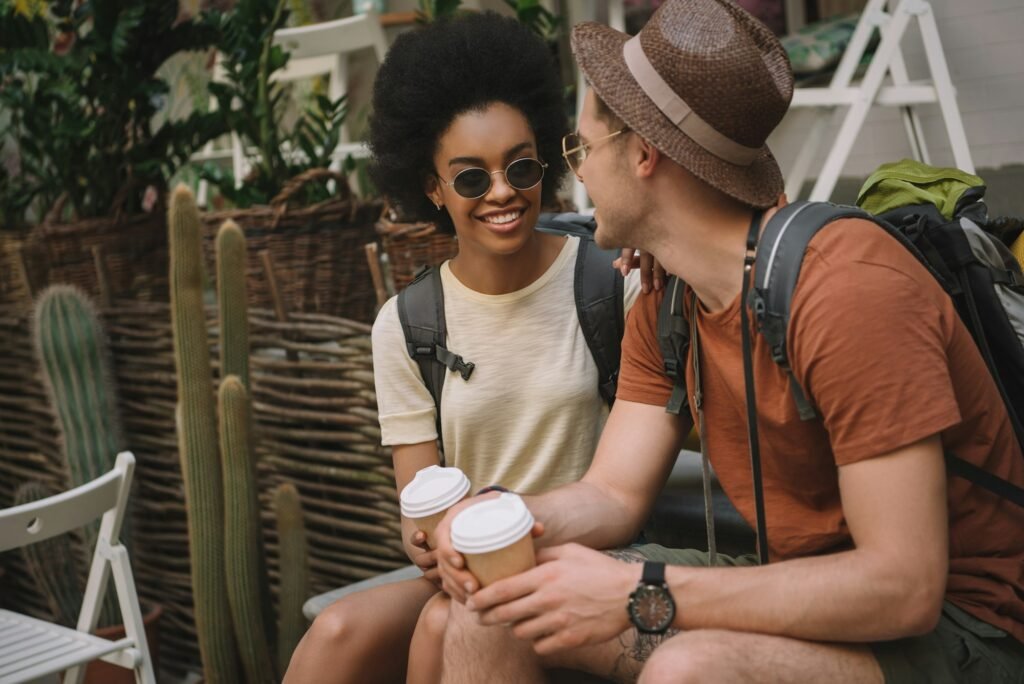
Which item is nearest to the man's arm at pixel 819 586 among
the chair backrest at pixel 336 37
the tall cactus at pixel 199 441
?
the tall cactus at pixel 199 441

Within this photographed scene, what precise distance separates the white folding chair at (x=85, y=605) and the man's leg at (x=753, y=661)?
191cm

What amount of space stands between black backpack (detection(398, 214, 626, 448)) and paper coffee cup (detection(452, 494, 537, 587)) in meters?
0.69

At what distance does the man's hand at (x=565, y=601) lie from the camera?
73.5 inches

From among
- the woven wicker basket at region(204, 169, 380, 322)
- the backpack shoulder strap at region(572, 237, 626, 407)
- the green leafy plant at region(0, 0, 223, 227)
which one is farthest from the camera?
the green leafy plant at region(0, 0, 223, 227)

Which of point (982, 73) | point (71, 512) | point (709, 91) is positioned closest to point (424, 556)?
point (709, 91)

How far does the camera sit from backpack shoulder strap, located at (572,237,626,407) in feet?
8.38

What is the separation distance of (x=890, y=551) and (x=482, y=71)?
146 centimetres

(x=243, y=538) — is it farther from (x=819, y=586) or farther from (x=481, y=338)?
(x=819, y=586)

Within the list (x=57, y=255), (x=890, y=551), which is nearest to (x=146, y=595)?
(x=57, y=255)

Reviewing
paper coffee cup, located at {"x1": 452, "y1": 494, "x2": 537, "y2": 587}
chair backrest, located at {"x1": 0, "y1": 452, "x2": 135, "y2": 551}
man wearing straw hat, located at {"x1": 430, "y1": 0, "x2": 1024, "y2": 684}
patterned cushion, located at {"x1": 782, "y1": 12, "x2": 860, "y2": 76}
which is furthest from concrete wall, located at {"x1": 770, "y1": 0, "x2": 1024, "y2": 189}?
chair backrest, located at {"x1": 0, "y1": 452, "x2": 135, "y2": 551}

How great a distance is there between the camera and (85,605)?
354 cm

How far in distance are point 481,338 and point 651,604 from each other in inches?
35.6

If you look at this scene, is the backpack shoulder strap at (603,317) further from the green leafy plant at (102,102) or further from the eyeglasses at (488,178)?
the green leafy plant at (102,102)

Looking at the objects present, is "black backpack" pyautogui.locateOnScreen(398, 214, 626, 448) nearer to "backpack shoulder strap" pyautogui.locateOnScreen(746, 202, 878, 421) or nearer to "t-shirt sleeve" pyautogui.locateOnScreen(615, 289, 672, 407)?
"t-shirt sleeve" pyautogui.locateOnScreen(615, 289, 672, 407)
